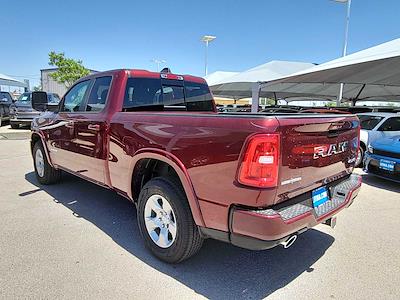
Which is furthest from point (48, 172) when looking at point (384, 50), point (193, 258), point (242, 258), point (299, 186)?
point (384, 50)

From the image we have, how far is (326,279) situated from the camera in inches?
114

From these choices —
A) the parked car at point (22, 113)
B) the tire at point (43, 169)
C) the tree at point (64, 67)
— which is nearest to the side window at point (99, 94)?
the tire at point (43, 169)

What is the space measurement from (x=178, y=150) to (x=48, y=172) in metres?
3.79

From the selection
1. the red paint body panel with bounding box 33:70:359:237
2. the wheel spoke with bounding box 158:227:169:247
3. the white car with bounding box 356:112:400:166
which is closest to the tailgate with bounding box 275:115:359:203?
the red paint body panel with bounding box 33:70:359:237

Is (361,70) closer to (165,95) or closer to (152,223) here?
(165,95)

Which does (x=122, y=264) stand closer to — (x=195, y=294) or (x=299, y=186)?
(x=195, y=294)

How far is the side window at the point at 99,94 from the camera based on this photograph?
3.93m

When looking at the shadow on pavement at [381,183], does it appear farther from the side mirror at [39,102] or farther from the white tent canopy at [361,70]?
the side mirror at [39,102]

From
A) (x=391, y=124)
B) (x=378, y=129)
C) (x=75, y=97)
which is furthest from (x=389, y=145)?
(x=75, y=97)

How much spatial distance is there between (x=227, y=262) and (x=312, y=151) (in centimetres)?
143

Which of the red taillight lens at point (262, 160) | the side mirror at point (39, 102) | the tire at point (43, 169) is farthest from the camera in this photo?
the tire at point (43, 169)

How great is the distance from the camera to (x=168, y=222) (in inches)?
119

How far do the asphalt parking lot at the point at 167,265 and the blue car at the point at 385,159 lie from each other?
1.66 meters

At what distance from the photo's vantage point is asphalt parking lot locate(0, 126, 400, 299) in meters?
2.69
